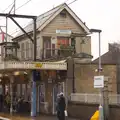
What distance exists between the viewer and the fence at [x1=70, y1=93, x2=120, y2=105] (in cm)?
2175

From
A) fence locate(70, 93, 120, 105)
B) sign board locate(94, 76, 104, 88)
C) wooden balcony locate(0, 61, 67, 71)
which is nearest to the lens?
sign board locate(94, 76, 104, 88)

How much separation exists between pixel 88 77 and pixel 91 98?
12.7ft

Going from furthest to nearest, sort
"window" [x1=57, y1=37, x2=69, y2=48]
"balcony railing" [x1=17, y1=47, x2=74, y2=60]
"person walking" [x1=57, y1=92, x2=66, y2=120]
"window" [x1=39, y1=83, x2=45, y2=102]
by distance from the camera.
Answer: "window" [x1=57, y1=37, x2=69, y2=48] < "balcony railing" [x1=17, y1=47, x2=74, y2=60] < "window" [x1=39, y1=83, x2=45, y2=102] < "person walking" [x1=57, y1=92, x2=66, y2=120]

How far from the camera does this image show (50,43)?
115 ft

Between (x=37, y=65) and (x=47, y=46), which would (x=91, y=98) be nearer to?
(x=37, y=65)

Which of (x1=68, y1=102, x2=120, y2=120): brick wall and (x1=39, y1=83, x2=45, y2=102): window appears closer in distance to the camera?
(x1=68, y1=102, x2=120, y2=120): brick wall

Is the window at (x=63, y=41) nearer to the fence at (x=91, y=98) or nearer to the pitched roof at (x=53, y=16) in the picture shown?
the pitched roof at (x=53, y=16)

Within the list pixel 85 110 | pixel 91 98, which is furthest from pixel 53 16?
pixel 85 110

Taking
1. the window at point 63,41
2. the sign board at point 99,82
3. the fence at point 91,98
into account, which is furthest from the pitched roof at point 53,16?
the sign board at point 99,82

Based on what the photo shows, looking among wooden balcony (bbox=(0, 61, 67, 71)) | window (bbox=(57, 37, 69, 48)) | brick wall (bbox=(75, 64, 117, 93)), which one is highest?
window (bbox=(57, 37, 69, 48))

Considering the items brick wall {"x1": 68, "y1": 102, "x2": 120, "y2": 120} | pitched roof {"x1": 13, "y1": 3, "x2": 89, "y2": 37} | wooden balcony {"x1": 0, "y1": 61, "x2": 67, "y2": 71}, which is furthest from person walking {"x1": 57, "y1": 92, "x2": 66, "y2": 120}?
pitched roof {"x1": 13, "y1": 3, "x2": 89, "y2": 37}

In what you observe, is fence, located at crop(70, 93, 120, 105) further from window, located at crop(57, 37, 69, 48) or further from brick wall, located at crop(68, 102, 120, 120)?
window, located at crop(57, 37, 69, 48)

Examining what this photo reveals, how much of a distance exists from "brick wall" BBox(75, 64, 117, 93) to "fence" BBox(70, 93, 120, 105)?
49.2 inches

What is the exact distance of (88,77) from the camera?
27.9 m
